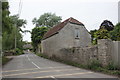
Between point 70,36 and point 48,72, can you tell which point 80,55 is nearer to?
point 48,72

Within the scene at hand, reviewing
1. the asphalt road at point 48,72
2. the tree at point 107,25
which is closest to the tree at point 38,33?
the tree at point 107,25

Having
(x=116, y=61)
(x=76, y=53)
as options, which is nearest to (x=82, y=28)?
(x=76, y=53)

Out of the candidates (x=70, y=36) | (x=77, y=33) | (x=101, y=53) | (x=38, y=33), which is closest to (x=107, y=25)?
(x=77, y=33)

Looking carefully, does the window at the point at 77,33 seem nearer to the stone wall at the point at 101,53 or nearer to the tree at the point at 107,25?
the stone wall at the point at 101,53

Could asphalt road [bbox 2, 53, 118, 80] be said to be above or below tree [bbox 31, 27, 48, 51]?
below

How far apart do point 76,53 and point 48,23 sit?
158ft

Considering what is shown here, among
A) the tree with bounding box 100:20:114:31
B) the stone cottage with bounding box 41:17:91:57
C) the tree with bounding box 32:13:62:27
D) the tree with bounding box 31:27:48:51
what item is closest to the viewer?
the stone cottage with bounding box 41:17:91:57

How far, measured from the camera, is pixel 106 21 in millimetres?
42906

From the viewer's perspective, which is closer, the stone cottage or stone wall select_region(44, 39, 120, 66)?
stone wall select_region(44, 39, 120, 66)

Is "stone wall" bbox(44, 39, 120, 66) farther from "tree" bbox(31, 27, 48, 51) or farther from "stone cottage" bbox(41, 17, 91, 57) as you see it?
"tree" bbox(31, 27, 48, 51)

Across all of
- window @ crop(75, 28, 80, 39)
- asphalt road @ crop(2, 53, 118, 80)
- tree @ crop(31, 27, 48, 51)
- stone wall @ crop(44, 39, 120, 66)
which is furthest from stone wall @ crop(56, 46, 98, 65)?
tree @ crop(31, 27, 48, 51)

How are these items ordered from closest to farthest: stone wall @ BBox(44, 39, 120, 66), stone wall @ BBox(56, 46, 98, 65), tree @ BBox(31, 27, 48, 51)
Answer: stone wall @ BBox(44, 39, 120, 66), stone wall @ BBox(56, 46, 98, 65), tree @ BBox(31, 27, 48, 51)

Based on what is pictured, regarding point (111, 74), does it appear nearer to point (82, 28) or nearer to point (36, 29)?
point (82, 28)

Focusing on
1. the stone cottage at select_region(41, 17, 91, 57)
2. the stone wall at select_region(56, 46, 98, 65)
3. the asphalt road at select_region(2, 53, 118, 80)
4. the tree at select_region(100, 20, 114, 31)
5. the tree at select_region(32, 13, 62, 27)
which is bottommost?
the asphalt road at select_region(2, 53, 118, 80)
